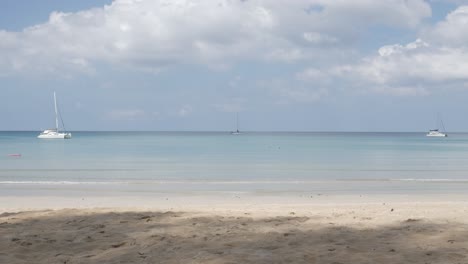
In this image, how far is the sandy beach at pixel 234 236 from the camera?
6.45m

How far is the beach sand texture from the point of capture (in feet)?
21.1

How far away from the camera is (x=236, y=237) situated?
24.9 ft

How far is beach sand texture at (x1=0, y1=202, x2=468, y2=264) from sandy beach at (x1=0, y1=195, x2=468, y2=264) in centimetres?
1

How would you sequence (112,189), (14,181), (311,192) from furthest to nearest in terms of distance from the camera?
(14,181) < (112,189) < (311,192)

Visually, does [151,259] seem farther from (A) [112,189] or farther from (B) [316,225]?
(A) [112,189]

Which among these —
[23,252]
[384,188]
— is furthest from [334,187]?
[23,252]

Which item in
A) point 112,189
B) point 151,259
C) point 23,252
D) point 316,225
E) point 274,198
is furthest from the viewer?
point 112,189

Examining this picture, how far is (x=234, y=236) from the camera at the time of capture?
7.66m

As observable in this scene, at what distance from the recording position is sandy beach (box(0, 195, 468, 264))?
645 cm

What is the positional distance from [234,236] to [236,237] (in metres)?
0.09

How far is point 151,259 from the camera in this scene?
6457mm

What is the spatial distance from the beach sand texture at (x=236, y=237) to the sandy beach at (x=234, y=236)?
0.01 meters

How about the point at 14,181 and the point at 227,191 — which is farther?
the point at 14,181

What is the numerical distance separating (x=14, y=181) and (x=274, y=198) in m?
14.2
